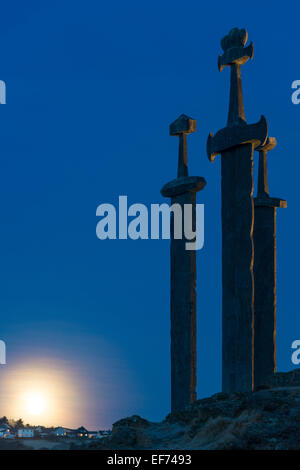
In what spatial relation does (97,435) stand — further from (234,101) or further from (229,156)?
(234,101)

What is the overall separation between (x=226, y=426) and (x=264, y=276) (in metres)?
6.19

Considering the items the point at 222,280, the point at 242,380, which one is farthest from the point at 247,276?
the point at 242,380

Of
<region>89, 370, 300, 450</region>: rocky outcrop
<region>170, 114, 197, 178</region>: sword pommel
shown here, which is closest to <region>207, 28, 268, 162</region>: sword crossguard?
<region>170, 114, 197, 178</region>: sword pommel

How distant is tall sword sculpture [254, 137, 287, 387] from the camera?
14.1 m

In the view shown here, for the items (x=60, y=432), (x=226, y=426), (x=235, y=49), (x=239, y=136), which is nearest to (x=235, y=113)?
(x=239, y=136)

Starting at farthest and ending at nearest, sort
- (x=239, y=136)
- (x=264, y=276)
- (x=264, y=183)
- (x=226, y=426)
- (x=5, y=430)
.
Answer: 1. (x=264, y=183)
2. (x=264, y=276)
3. (x=239, y=136)
4. (x=5, y=430)
5. (x=226, y=426)

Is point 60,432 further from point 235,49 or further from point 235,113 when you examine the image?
point 235,49

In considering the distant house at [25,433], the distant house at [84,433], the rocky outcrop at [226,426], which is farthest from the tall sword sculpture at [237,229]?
the distant house at [25,433]

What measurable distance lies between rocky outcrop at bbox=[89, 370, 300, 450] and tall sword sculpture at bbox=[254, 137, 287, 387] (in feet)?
12.3

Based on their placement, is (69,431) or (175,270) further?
Result: (175,270)

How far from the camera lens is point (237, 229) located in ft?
38.3

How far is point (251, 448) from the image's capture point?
7688 millimetres

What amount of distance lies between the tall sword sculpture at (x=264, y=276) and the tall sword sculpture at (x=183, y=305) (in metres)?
2.07
